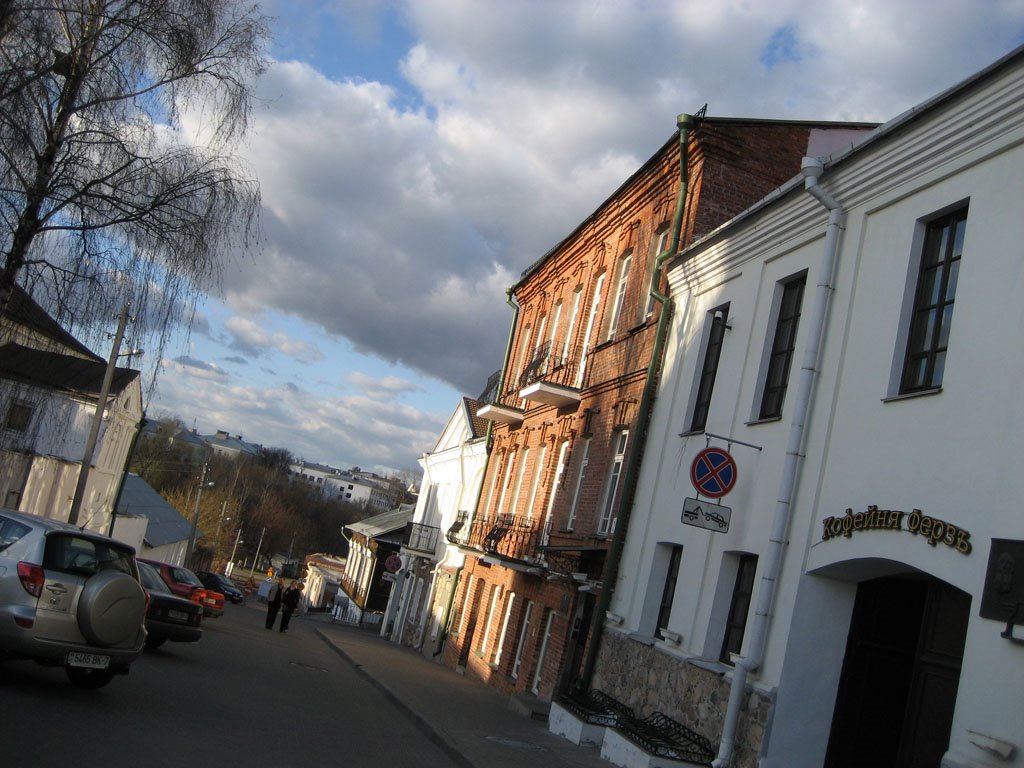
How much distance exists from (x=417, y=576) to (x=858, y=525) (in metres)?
27.6

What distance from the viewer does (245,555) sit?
11050 cm

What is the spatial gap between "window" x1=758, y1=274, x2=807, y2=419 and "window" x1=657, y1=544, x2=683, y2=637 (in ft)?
9.23

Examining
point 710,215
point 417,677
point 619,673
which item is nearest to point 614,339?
point 710,215

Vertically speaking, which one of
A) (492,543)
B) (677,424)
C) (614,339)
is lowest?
(492,543)

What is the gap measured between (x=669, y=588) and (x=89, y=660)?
25.5 ft

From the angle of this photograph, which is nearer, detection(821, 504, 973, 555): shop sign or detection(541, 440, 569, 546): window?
detection(821, 504, 973, 555): shop sign

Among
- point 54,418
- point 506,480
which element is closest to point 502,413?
point 506,480

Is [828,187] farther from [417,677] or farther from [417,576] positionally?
[417,576]

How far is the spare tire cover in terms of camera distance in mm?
10000

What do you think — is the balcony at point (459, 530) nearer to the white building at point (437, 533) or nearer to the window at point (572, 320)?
the white building at point (437, 533)

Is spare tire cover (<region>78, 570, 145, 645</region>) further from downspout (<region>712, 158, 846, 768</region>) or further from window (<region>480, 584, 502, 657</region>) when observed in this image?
window (<region>480, 584, 502, 657</region>)

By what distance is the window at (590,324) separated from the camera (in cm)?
2055

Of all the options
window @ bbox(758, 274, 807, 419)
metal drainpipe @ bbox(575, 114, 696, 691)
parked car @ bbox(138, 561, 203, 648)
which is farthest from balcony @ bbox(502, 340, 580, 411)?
parked car @ bbox(138, 561, 203, 648)

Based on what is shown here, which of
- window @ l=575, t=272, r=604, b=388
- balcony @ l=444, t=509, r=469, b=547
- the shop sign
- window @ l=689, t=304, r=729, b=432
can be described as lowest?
balcony @ l=444, t=509, r=469, b=547
